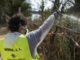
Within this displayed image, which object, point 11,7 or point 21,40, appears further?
point 11,7

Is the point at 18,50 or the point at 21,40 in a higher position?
the point at 21,40

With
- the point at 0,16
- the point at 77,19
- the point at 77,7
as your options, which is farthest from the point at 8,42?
the point at 0,16

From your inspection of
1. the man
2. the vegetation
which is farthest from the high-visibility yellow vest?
the vegetation

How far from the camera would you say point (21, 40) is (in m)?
1.89

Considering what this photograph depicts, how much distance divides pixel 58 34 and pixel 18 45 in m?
2.11

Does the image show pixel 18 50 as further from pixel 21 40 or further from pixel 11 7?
pixel 11 7

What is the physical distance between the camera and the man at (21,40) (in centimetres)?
188

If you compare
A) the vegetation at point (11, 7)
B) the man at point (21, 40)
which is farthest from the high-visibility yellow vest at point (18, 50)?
the vegetation at point (11, 7)

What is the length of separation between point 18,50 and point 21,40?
0.12 metres

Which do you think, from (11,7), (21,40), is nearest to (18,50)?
(21,40)

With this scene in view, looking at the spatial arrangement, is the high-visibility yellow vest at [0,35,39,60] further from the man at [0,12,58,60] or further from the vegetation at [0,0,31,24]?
the vegetation at [0,0,31,24]

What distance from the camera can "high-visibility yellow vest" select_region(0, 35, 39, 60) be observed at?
1888mm

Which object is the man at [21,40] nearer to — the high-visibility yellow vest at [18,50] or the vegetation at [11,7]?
the high-visibility yellow vest at [18,50]

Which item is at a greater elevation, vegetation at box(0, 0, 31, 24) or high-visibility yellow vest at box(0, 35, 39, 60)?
high-visibility yellow vest at box(0, 35, 39, 60)
